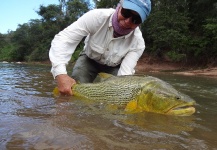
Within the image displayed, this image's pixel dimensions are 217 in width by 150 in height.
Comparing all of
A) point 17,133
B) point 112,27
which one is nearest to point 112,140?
point 17,133

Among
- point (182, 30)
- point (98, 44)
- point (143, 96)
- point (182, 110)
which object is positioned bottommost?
point (182, 110)

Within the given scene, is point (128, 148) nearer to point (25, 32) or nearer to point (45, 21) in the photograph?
point (45, 21)

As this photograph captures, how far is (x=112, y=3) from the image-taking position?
32.6 meters

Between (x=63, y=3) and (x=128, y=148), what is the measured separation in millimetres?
47813

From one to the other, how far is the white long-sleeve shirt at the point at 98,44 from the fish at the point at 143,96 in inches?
29.2

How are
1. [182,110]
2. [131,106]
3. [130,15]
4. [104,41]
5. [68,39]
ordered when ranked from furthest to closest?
[104,41]
[68,39]
[130,15]
[131,106]
[182,110]

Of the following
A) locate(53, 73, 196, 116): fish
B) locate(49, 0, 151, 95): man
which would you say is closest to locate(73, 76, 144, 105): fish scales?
locate(53, 73, 196, 116): fish

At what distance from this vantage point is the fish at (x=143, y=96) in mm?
3086

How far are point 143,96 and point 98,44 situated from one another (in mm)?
1449

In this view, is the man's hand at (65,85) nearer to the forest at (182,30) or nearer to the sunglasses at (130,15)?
the sunglasses at (130,15)

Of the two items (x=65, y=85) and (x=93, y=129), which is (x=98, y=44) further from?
(x=93, y=129)

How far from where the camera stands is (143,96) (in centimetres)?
315

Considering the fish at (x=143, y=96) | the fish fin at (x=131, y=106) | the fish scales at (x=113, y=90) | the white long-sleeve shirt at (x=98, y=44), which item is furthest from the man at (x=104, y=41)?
the fish fin at (x=131, y=106)

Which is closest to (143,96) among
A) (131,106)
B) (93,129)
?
(131,106)
